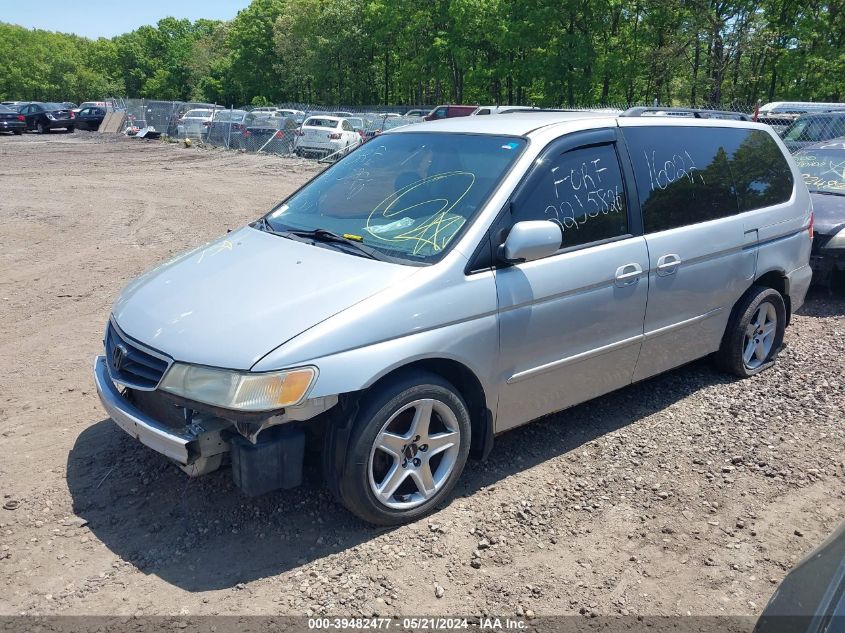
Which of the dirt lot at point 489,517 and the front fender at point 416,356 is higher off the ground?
the front fender at point 416,356

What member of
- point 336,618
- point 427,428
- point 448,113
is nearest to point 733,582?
point 427,428

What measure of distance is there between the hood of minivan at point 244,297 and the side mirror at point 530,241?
0.52 meters

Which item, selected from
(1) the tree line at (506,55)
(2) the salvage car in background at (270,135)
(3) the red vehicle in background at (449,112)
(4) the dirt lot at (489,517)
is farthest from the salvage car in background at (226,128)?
(4) the dirt lot at (489,517)

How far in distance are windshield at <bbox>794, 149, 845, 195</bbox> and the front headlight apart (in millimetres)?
7653

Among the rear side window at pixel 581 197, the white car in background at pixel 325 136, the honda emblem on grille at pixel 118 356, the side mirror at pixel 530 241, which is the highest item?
the white car in background at pixel 325 136

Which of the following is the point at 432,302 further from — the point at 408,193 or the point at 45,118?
the point at 45,118

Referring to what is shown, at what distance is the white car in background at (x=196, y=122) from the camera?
3164 cm

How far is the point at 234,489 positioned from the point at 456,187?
2.05 meters

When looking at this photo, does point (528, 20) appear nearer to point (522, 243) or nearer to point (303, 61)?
point (303, 61)

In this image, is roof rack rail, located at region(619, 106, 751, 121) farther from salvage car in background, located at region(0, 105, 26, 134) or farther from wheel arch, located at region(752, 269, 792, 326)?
salvage car in background, located at region(0, 105, 26, 134)

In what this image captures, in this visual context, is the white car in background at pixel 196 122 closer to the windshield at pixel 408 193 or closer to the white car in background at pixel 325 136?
the white car in background at pixel 325 136

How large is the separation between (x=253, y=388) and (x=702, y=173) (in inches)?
137

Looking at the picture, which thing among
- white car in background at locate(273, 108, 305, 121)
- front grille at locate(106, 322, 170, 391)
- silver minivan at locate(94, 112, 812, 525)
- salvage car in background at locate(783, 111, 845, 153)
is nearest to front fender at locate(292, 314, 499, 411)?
silver minivan at locate(94, 112, 812, 525)

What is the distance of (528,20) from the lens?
140 feet
